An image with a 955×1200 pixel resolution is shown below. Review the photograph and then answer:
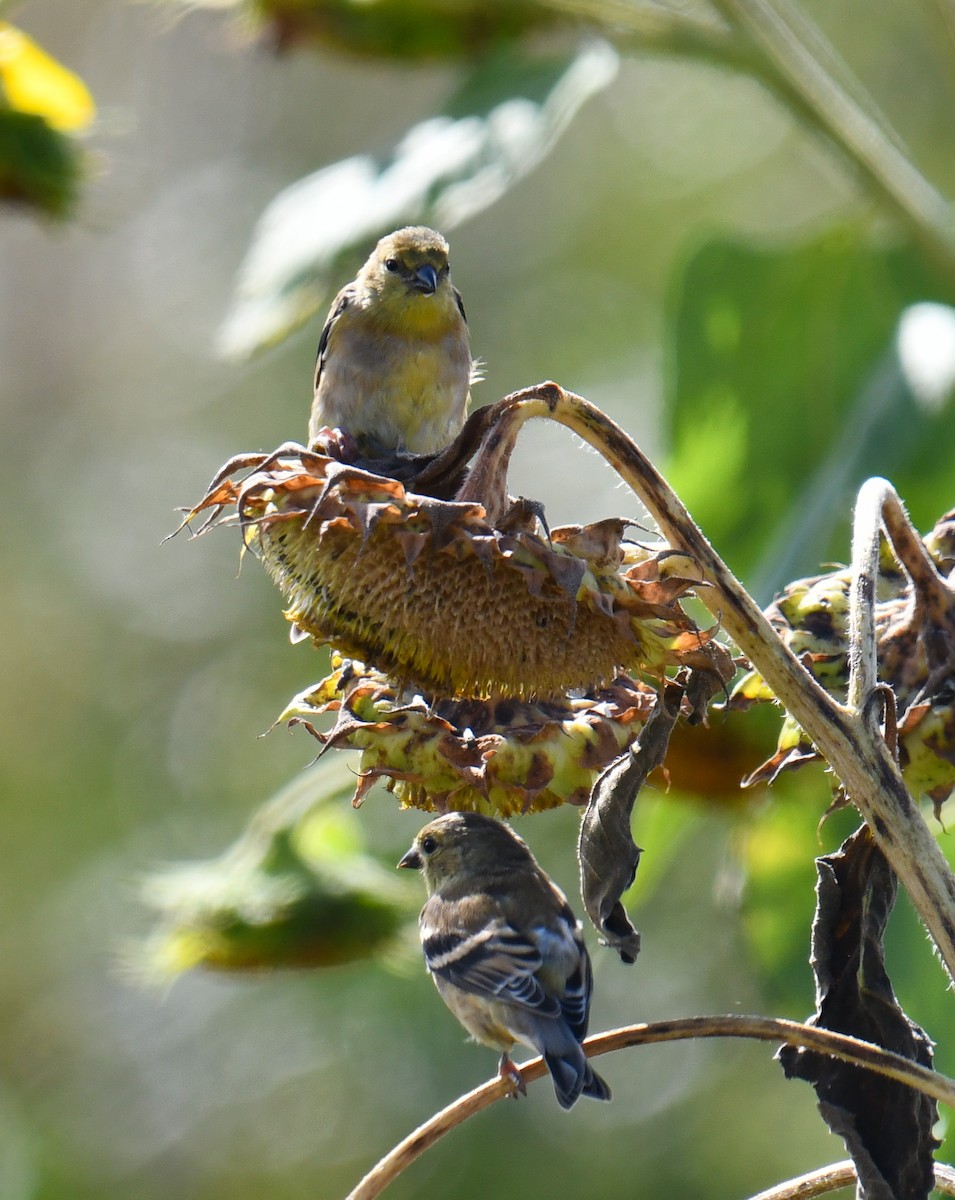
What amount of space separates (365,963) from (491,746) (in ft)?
10.4

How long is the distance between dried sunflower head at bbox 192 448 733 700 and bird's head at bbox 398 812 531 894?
2.08m

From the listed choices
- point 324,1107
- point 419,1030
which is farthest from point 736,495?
point 324,1107

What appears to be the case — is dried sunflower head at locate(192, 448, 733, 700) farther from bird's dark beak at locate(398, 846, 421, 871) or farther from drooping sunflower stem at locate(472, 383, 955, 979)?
bird's dark beak at locate(398, 846, 421, 871)

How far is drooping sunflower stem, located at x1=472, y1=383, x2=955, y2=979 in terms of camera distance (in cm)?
174

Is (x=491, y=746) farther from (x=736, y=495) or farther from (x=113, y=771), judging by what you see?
(x=113, y=771)

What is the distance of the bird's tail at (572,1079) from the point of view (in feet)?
10.6

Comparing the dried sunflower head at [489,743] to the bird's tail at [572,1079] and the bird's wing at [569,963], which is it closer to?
the bird's tail at [572,1079]

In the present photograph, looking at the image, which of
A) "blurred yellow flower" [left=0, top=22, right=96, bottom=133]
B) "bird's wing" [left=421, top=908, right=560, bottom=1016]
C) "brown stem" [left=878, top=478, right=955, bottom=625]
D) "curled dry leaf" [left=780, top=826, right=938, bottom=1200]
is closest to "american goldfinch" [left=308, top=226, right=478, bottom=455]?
"blurred yellow flower" [left=0, top=22, right=96, bottom=133]

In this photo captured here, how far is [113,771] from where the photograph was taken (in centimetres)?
1155

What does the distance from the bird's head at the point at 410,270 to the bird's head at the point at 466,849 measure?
1482 millimetres

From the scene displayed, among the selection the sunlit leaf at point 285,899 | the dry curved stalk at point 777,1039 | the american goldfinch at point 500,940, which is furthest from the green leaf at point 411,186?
the dry curved stalk at point 777,1039

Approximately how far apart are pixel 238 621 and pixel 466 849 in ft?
27.7

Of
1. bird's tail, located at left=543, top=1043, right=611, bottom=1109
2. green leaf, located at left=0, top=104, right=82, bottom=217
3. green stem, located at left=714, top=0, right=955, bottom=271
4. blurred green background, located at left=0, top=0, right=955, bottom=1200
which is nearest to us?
bird's tail, located at left=543, top=1043, right=611, bottom=1109

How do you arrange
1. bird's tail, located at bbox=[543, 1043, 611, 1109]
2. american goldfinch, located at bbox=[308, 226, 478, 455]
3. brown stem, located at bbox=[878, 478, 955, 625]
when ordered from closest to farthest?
brown stem, located at bbox=[878, 478, 955, 625], bird's tail, located at bbox=[543, 1043, 611, 1109], american goldfinch, located at bbox=[308, 226, 478, 455]
